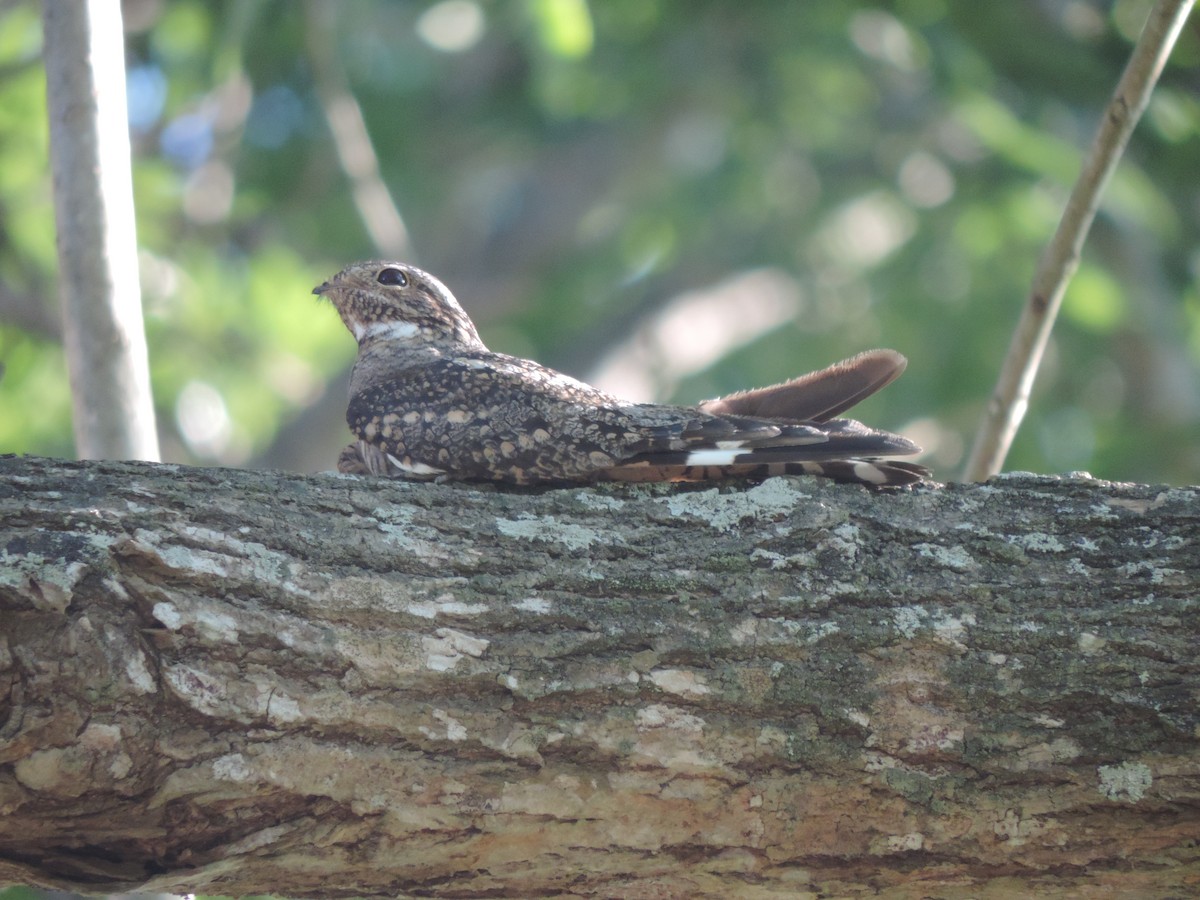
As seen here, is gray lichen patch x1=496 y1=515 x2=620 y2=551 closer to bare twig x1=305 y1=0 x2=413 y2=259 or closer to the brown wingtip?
the brown wingtip

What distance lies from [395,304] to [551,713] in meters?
2.81

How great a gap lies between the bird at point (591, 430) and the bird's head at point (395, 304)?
2.14 ft

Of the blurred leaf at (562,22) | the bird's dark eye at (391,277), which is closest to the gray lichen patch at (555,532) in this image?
the bird's dark eye at (391,277)

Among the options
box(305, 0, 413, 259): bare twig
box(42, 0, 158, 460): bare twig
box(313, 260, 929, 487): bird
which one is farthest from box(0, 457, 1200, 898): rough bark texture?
box(305, 0, 413, 259): bare twig

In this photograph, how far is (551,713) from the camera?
8.34ft

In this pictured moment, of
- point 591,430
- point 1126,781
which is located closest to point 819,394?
point 591,430

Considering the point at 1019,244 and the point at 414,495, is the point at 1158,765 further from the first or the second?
the point at 1019,244

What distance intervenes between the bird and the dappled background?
2.79 metres

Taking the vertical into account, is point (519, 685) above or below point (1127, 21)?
below

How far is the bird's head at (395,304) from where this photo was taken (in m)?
5.00

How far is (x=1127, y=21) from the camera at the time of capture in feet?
28.5

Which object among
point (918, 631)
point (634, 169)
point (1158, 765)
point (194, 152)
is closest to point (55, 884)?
point (918, 631)

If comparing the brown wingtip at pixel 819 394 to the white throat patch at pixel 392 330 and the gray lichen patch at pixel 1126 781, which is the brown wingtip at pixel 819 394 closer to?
the gray lichen patch at pixel 1126 781

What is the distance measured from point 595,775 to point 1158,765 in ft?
3.74
